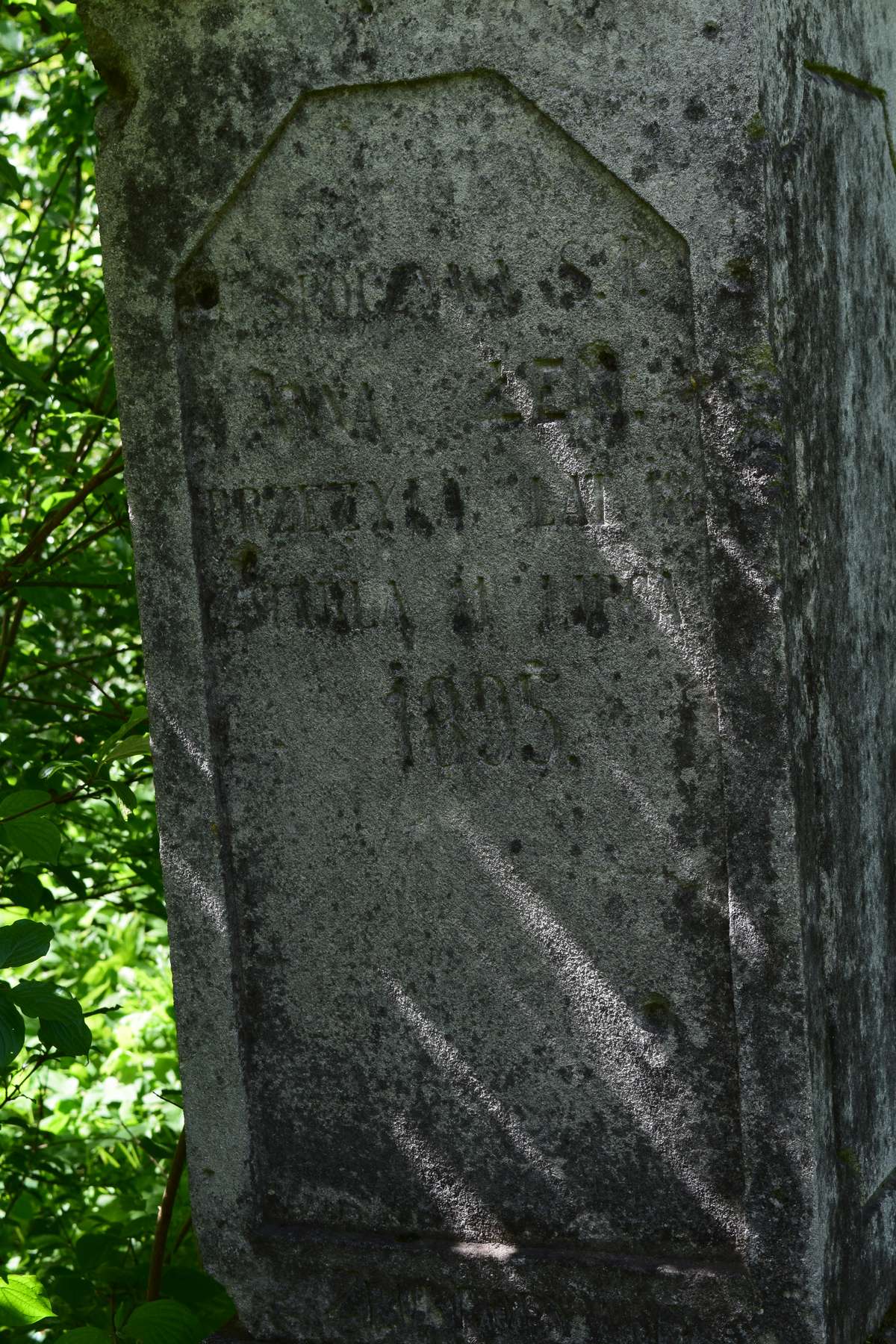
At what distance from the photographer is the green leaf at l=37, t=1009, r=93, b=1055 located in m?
2.03

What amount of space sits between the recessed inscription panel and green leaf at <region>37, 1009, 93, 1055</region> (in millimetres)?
363

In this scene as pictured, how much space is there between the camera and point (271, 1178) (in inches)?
94.0

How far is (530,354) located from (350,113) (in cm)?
44

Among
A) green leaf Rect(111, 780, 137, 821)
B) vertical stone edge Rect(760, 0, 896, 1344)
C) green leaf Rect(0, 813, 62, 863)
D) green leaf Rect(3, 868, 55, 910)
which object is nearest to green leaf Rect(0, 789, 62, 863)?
green leaf Rect(0, 813, 62, 863)

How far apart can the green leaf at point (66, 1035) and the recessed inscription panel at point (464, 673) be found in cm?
36

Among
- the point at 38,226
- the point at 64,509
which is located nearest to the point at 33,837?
the point at 64,509

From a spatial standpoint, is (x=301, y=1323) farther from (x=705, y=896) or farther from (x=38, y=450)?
(x=38, y=450)

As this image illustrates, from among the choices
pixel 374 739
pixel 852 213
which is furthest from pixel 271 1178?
pixel 852 213

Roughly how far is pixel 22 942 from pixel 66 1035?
0.19m

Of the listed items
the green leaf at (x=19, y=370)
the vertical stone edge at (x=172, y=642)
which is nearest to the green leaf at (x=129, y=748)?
the vertical stone edge at (x=172, y=642)

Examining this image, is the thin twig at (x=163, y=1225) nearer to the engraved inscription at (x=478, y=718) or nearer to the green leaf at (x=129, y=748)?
the green leaf at (x=129, y=748)

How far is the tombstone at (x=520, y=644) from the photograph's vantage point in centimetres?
198

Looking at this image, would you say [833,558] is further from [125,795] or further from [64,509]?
[64,509]

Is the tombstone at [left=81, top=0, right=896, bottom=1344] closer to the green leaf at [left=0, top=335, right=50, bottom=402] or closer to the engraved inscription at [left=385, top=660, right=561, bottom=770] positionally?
the engraved inscription at [left=385, top=660, right=561, bottom=770]
